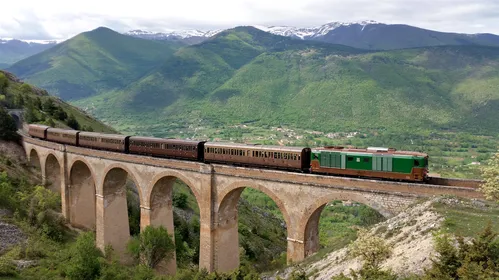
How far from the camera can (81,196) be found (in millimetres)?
43188

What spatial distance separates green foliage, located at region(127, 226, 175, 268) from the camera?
31547 mm

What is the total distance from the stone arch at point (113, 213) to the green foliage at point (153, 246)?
18.4 ft

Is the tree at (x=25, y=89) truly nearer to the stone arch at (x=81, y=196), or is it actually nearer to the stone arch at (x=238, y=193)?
the stone arch at (x=81, y=196)

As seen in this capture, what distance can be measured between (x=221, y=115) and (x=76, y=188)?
439 feet

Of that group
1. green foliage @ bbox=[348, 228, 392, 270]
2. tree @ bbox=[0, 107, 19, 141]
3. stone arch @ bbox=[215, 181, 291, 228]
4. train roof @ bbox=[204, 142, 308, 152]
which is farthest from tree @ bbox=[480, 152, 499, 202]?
tree @ bbox=[0, 107, 19, 141]

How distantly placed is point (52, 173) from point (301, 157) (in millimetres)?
35307

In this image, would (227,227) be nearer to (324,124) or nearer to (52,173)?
(52,173)

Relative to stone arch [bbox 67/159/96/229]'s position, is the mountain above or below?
above

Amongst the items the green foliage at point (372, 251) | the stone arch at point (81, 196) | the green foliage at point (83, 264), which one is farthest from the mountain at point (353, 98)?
the green foliage at point (372, 251)

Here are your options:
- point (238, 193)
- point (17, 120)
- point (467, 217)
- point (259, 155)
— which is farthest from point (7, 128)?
point (467, 217)

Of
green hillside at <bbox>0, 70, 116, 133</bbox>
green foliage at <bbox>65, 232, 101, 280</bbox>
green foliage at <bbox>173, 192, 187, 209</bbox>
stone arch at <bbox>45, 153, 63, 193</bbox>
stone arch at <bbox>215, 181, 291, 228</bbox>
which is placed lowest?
green foliage at <bbox>173, 192, 187, 209</bbox>

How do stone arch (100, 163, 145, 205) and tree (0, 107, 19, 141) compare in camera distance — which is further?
tree (0, 107, 19, 141)

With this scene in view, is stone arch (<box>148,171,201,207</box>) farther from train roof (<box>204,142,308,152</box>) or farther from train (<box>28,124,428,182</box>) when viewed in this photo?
train roof (<box>204,142,308,152</box>)

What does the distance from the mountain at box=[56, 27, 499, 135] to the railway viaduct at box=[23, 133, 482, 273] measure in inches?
4399
